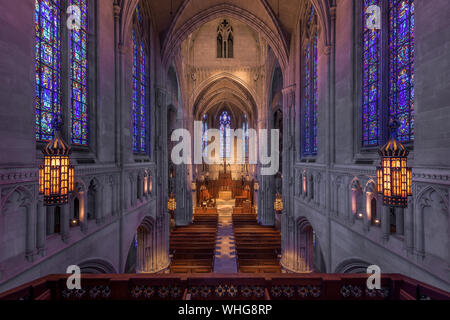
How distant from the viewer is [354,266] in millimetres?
7762

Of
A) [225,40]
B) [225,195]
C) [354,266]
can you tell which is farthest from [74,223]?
[225,195]

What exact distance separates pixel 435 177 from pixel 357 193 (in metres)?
3.30

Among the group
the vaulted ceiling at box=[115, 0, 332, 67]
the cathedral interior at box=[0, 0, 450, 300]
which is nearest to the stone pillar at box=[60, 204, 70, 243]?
the cathedral interior at box=[0, 0, 450, 300]

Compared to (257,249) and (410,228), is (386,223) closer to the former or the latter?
(410,228)

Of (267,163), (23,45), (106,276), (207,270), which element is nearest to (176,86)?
(267,163)

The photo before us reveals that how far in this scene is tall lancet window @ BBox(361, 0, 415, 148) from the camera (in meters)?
5.94

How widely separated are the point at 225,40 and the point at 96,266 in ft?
75.5

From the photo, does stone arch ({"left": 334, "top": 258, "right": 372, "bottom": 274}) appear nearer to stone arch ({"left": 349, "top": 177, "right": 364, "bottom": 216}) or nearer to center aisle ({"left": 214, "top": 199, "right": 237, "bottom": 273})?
stone arch ({"left": 349, "top": 177, "right": 364, "bottom": 216})

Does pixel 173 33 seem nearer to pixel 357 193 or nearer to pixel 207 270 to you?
pixel 357 193

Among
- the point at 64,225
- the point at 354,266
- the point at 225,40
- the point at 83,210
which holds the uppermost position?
the point at 225,40

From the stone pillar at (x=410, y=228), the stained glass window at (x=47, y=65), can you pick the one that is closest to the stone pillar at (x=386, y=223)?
the stone pillar at (x=410, y=228)

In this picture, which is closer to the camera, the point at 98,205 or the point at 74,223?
the point at 74,223

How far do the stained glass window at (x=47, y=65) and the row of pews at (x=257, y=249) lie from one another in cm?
1311
